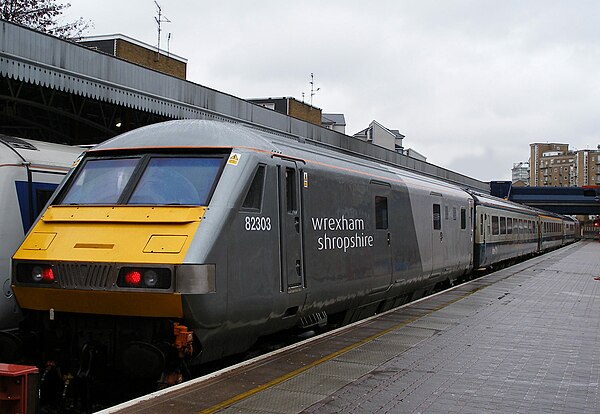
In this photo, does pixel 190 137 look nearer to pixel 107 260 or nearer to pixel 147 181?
pixel 147 181

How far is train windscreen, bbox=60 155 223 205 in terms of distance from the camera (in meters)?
7.09

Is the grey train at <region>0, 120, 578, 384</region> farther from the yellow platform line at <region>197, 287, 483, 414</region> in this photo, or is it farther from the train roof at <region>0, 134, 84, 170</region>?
the train roof at <region>0, 134, 84, 170</region>

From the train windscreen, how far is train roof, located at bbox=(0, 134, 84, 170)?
1082mm

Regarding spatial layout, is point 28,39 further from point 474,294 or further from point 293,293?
point 474,294

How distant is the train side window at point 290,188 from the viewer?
8297mm

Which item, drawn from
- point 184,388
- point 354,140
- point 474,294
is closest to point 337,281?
point 184,388

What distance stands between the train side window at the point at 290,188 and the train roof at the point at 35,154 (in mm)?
3110

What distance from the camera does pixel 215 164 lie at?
7.32m

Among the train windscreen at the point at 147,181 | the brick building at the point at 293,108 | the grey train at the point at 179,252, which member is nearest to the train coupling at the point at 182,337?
the grey train at the point at 179,252

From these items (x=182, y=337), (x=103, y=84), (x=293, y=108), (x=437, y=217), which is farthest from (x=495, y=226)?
(x=293, y=108)

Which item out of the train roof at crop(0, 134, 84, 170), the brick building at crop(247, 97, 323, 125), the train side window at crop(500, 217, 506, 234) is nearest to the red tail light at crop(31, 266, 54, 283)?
the train roof at crop(0, 134, 84, 170)

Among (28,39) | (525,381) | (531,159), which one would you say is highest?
(531,159)

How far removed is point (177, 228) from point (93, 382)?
5.95 feet

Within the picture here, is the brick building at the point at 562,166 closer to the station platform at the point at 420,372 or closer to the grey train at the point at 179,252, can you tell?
the station platform at the point at 420,372
